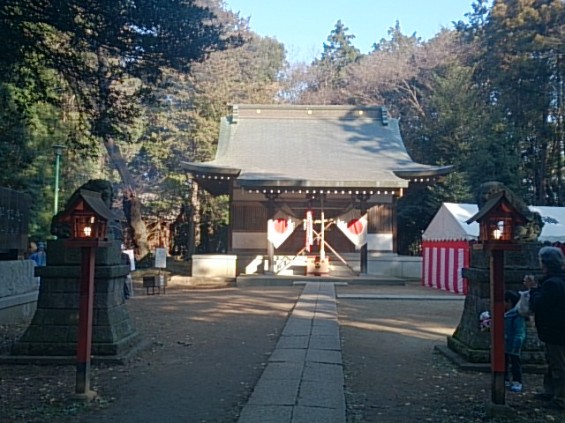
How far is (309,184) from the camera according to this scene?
62.6 ft

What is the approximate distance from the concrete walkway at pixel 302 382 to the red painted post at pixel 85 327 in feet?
4.73

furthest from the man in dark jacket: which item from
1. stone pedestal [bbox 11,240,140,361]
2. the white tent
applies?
the white tent

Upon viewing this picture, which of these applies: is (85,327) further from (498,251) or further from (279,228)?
(279,228)

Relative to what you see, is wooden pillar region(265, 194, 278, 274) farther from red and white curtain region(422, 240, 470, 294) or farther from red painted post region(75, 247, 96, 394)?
red painted post region(75, 247, 96, 394)

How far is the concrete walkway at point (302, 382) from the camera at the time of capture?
4.08m

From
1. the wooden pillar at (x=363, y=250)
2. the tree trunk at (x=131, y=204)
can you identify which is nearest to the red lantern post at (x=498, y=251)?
the wooden pillar at (x=363, y=250)

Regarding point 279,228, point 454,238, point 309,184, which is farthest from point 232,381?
point 279,228

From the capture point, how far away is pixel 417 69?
35.8m

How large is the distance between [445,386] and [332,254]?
16700 millimetres

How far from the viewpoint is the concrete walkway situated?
13.4ft

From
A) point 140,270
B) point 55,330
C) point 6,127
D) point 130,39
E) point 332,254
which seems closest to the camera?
point 55,330

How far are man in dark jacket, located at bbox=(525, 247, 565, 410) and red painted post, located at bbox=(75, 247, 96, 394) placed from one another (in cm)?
371

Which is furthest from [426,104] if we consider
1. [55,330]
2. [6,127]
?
[55,330]

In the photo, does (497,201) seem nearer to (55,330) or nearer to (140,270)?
(55,330)
